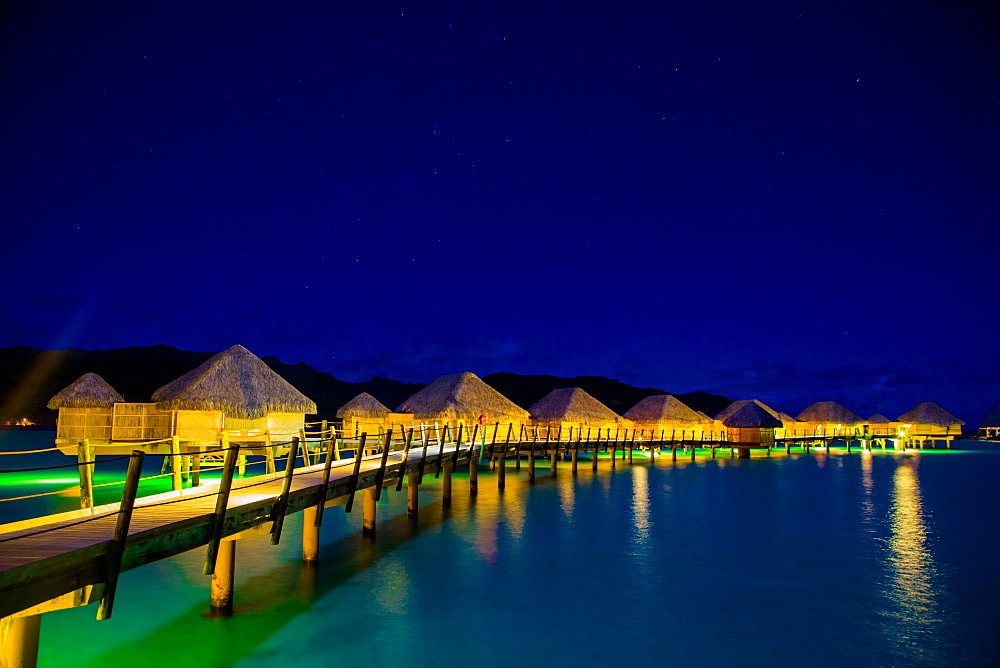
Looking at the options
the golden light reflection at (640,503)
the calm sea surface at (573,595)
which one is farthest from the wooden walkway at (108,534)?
the golden light reflection at (640,503)

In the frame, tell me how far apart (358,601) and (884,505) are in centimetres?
1964

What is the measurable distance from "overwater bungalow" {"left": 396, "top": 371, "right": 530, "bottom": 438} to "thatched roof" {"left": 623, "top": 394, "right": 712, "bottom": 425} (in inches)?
585

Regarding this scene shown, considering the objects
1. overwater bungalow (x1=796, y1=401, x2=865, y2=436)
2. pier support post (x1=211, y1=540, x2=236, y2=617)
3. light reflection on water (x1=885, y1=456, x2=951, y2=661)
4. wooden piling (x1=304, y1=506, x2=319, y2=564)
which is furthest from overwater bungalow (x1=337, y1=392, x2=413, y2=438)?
overwater bungalow (x1=796, y1=401, x2=865, y2=436)

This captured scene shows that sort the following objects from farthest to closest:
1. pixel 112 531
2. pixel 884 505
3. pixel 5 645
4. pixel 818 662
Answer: pixel 884 505 → pixel 818 662 → pixel 112 531 → pixel 5 645

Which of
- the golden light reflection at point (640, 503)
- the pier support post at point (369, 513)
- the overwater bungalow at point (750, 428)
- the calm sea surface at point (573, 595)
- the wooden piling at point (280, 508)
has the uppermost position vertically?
the overwater bungalow at point (750, 428)

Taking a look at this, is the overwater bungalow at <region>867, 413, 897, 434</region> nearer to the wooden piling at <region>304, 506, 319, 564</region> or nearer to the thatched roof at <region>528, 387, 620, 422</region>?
the thatched roof at <region>528, 387, 620, 422</region>

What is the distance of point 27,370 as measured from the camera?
120 metres

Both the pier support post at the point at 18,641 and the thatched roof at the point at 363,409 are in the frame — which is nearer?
the pier support post at the point at 18,641

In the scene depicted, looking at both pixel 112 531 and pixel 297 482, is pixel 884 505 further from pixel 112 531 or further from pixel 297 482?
pixel 112 531

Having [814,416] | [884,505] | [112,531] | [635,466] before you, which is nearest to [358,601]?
[112,531]

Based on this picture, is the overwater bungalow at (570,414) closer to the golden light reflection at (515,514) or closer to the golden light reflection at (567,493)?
the golden light reflection at (567,493)

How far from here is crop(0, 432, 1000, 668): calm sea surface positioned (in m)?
8.74

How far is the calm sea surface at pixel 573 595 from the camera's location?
8.74 metres

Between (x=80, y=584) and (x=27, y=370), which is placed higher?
(x=27, y=370)
